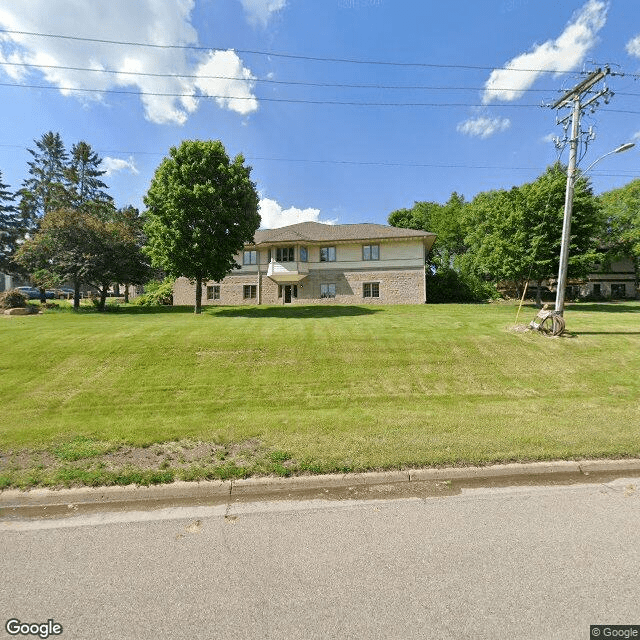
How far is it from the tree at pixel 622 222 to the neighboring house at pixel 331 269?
84.1 ft

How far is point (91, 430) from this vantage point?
566cm

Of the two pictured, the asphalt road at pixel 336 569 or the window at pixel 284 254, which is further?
the window at pixel 284 254

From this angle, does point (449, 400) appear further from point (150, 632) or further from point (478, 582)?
point (150, 632)

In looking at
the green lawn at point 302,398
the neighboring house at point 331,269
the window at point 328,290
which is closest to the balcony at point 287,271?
the neighboring house at point 331,269

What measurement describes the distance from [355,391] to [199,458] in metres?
3.93

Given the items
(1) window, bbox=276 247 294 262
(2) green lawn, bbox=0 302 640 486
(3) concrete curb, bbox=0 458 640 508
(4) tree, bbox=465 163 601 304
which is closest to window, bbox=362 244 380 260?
(1) window, bbox=276 247 294 262

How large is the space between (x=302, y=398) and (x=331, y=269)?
2339 cm

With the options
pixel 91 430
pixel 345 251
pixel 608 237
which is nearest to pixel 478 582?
pixel 91 430

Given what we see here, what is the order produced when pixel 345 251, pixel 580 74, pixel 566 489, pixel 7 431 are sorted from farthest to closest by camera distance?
pixel 345 251, pixel 580 74, pixel 7 431, pixel 566 489

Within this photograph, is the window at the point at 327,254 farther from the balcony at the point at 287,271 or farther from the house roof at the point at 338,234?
the balcony at the point at 287,271

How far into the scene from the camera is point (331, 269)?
98.2 ft

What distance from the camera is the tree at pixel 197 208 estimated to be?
18.8 meters

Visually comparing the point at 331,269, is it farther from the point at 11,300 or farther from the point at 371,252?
the point at 11,300

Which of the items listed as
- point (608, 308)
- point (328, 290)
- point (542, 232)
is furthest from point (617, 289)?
point (328, 290)
